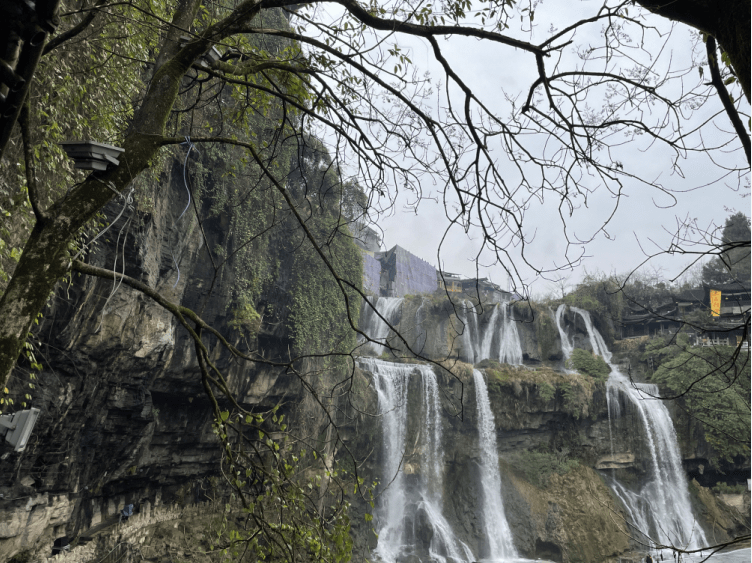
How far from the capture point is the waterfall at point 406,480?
16.5 metres

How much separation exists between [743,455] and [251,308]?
21.1m

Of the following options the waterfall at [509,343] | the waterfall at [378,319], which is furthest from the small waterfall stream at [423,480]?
the waterfall at [509,343]

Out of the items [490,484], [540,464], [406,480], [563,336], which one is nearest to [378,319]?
[406,480]

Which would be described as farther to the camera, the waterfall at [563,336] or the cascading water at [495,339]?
the cascading water at [495,339]

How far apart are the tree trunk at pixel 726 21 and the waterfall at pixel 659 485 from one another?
784 inches

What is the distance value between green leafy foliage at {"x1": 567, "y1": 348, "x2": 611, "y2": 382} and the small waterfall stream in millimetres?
6322

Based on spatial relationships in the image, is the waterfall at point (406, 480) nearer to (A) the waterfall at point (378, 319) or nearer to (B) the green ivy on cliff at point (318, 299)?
(B) the green ivy on cliff at point (318, 299)

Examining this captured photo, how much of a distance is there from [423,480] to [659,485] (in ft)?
33.4

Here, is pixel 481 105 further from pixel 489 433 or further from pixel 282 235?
pixel 489 433

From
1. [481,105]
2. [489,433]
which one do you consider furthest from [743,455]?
[481,105]

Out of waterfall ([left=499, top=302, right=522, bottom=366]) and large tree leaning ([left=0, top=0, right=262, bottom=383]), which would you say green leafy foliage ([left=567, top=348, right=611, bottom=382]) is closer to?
waterfall ([left=499, top=302, right=522, bottom=366])

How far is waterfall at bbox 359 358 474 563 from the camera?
16.5m

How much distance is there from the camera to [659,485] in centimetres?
1917

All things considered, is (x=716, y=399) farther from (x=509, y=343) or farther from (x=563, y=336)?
(x=509, y=343)
